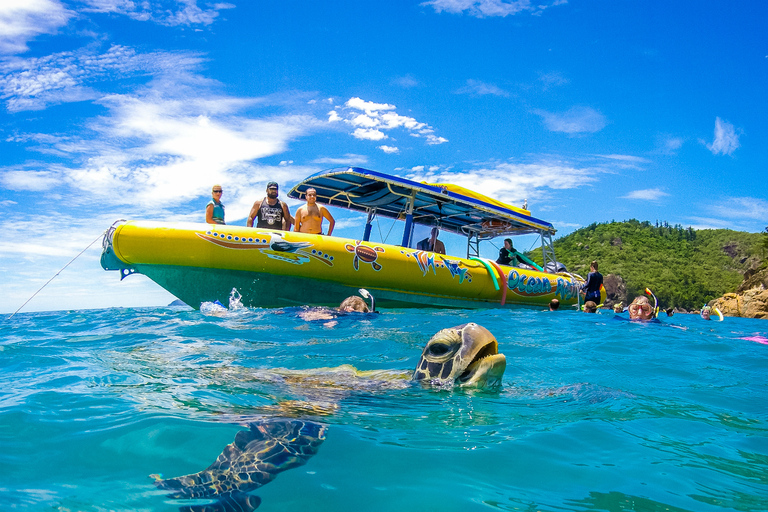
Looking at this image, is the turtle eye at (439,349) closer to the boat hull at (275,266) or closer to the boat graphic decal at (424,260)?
the boat hull at (275,266)

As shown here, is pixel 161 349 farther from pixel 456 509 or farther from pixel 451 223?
pixel 451 223

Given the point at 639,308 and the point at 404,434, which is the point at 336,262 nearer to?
the point at 639,308

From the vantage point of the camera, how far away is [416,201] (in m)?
12.7

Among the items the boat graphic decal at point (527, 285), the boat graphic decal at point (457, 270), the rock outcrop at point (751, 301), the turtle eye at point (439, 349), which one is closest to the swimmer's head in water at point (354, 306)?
the boat graphic decal at point (457, 270)

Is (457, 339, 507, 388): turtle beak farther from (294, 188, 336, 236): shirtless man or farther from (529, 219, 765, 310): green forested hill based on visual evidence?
(529, 219, 765, 310): green forested hill

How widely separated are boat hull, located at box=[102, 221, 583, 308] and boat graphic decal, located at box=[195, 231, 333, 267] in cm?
2

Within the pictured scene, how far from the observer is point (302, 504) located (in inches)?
63.5

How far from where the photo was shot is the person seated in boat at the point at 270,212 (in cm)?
971

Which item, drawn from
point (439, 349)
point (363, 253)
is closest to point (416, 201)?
point (363, 253)

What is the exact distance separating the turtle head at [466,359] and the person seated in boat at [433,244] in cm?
926

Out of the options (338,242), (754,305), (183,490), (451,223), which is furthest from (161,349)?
(754,305)

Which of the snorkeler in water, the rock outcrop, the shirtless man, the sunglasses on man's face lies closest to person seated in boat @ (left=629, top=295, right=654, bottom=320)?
the sunglasses on man's face

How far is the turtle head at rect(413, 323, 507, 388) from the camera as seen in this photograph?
287 centimetres

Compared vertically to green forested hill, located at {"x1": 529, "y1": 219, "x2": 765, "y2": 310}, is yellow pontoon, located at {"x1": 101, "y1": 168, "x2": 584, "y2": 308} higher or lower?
lower
